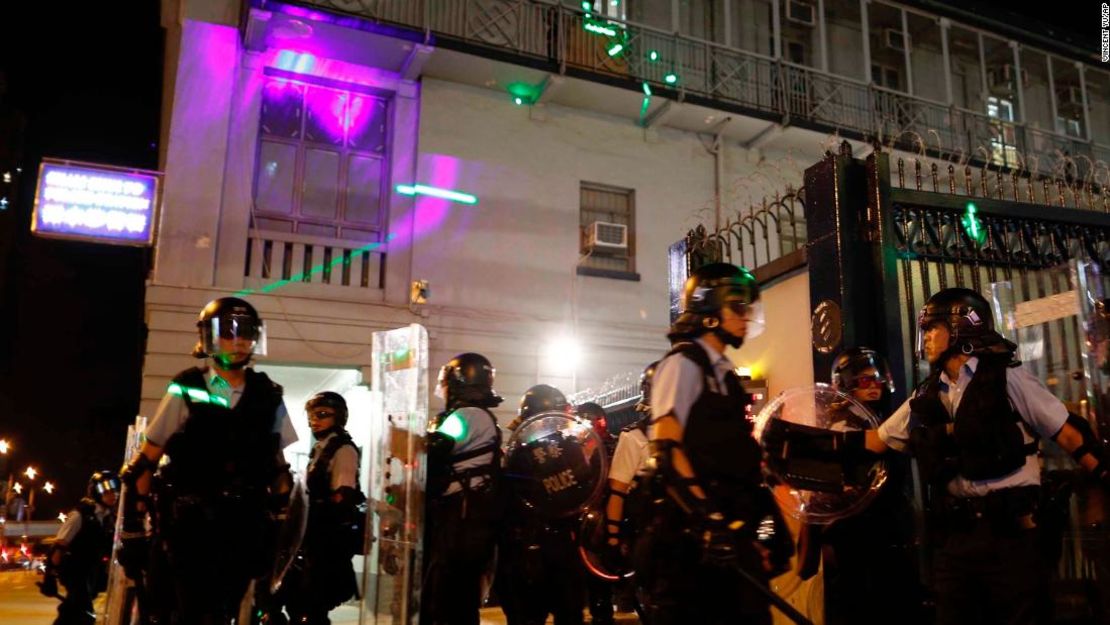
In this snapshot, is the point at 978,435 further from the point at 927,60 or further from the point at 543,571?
the point at 927,60

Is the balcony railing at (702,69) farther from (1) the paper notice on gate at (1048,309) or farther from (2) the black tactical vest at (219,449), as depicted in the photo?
(2) the black tactical vest at (219,449)

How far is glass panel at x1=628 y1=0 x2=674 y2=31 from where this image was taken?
15.0 metres

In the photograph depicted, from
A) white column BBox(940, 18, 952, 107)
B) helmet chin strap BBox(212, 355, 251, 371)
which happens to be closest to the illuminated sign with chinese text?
helmet chin strap BBox(212, 355, 251, 371)

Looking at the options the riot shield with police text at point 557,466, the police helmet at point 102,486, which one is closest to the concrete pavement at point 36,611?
the police helmet at point 102,486

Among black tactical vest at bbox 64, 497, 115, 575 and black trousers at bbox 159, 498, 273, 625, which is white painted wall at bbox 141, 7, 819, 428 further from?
black trousers at bbox 159, 498, 273, 625

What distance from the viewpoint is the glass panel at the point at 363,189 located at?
515 inches

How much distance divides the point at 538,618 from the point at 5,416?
36.9 metres

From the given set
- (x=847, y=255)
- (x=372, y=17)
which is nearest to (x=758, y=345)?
(x=847, y=255)

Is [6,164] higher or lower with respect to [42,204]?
higher

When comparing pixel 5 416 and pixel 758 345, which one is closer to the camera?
pixel 758 345

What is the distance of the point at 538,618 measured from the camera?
6.36m

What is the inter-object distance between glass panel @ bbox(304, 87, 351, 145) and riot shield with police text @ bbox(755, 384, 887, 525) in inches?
394

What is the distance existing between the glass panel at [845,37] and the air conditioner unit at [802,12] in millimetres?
539

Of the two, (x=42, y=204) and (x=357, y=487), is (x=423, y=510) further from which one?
(x=42, y=204)
